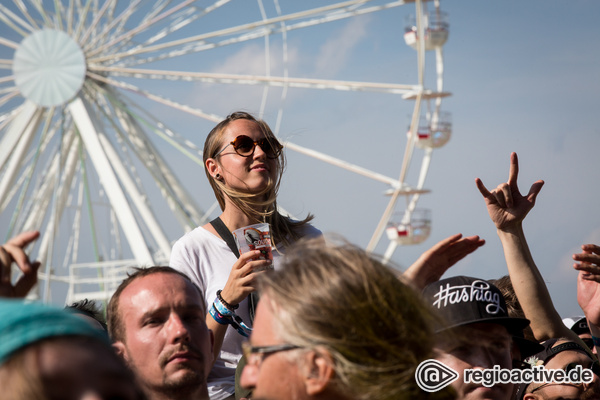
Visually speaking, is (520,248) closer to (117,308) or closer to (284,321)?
(117,308)

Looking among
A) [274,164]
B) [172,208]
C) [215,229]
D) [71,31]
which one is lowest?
[215,229]

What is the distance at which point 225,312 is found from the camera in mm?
2818

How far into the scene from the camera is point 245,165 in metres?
3.52

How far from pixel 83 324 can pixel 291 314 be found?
1.59ft

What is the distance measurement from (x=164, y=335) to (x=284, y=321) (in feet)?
3.31

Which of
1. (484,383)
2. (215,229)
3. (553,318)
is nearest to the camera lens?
(484,383)

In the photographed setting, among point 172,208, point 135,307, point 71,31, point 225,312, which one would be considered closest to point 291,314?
point 135,307

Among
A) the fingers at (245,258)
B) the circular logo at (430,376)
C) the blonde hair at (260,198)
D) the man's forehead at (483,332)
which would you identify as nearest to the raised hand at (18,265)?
the circular logo at (430,376)

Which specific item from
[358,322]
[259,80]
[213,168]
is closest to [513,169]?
[213,168]

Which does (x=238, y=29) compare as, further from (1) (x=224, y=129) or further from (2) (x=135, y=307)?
(2) (x=135, y=307)

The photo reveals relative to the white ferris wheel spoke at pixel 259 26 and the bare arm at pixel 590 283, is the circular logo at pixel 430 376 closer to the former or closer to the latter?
the bare arm at pixel 590 283

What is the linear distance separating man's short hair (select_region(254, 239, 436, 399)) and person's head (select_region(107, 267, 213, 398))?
3.08ft

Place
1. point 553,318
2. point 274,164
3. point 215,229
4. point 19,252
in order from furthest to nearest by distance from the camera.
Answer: point 274,164 < point 215,229 < point 553,318 < point 19,252

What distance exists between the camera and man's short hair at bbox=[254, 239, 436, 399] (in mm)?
1428
